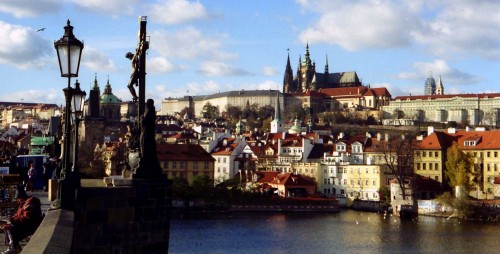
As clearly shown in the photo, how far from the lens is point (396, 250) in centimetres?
3919

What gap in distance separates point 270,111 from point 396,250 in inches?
5616

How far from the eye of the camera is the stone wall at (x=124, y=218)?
33.0 feet

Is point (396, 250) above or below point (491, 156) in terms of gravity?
below

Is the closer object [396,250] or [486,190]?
[396,250]

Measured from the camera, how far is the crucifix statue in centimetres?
1196

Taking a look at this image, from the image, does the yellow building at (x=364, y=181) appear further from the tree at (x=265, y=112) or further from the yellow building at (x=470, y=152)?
A: the tree at (x=265, y=112)

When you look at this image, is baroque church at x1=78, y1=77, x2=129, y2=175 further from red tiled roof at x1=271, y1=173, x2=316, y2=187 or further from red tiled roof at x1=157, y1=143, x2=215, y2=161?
red tiled roof at x1=271, y1=173, x2=316, y2=187

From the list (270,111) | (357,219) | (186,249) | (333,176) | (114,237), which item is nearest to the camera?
(114,237)

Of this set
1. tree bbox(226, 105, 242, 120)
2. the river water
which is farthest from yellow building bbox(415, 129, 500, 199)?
tree bbox(226, 105, 242, 120)

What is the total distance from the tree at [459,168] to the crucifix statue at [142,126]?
2243 inches

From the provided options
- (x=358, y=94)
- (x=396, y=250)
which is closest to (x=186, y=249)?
(x=396, y=250)

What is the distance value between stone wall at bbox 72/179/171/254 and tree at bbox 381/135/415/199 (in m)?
55.0

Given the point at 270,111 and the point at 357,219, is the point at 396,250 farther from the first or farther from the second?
the point at 270,111

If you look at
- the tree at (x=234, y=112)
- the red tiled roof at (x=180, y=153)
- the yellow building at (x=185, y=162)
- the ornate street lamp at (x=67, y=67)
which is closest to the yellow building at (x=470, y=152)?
the yellow building at (x=185, y=162)
